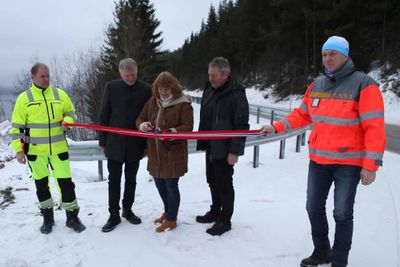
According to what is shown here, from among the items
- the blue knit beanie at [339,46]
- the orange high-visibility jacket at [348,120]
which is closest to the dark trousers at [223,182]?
the orange high-visibility jacket at [348,120]

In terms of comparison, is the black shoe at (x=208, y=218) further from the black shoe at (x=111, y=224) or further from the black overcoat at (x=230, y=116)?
the black shoe at (x=111, y=224)

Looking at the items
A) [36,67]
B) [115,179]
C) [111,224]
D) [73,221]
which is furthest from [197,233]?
[36,67]

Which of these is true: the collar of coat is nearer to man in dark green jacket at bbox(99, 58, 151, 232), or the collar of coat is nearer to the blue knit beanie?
man in dark green jacket at bbox(99, 58, 151, 232)

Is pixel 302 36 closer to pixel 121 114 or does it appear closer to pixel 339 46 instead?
pixel 121 114

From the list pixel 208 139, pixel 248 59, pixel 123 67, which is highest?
pixel 248 59

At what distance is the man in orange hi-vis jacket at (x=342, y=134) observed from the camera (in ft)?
8.50

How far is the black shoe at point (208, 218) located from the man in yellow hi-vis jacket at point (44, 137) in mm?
1487

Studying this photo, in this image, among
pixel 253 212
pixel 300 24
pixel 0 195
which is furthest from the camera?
pixel 300 24

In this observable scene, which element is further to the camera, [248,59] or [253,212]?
[248,59]

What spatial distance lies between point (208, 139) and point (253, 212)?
4.31ft

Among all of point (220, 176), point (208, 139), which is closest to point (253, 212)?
point (220, 176)

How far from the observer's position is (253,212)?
14.4 feet

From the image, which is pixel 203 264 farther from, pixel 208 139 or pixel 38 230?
pixel 38 230

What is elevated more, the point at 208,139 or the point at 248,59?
the point at 248,59
